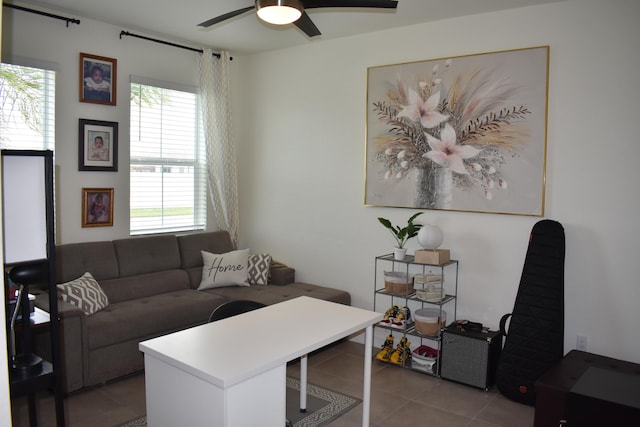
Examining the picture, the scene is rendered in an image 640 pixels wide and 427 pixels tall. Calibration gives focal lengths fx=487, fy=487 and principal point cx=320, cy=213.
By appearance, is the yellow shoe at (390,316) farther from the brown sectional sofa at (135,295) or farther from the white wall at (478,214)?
the brown sectional sofa at (135,295)

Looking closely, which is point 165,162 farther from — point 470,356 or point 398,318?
point 470,356

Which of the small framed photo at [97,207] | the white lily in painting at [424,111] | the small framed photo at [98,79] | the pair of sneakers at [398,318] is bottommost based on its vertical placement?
the pair of sneakers at [398,318]

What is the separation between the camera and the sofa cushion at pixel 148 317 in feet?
11.3

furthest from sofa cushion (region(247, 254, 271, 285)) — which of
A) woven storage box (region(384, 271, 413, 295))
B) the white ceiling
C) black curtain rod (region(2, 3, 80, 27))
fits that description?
black curtain rod (region(2, 3, 80, 27))

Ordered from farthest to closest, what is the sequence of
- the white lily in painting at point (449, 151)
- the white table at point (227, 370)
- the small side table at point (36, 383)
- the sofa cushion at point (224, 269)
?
the sofa cushion at point (224, 269)
the white lily in painting at point (449, 151)
the white table at point (227, 370)
the small side table at point (36, 383)

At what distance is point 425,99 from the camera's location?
409 cm

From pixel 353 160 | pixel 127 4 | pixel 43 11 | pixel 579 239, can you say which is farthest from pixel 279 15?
pixel 579 239

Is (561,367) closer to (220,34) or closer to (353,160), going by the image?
(353,160)

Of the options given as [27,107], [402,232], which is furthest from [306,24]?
[27,107]

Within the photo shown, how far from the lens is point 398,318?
4.03m

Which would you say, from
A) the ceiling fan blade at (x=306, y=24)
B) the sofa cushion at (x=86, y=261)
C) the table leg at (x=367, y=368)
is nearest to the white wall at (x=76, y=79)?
the sofa cushion at (x=86, y=261)

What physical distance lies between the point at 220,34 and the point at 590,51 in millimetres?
3076

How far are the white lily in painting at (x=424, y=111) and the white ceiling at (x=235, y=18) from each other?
2.05ft

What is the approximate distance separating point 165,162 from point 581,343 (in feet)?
12.9
